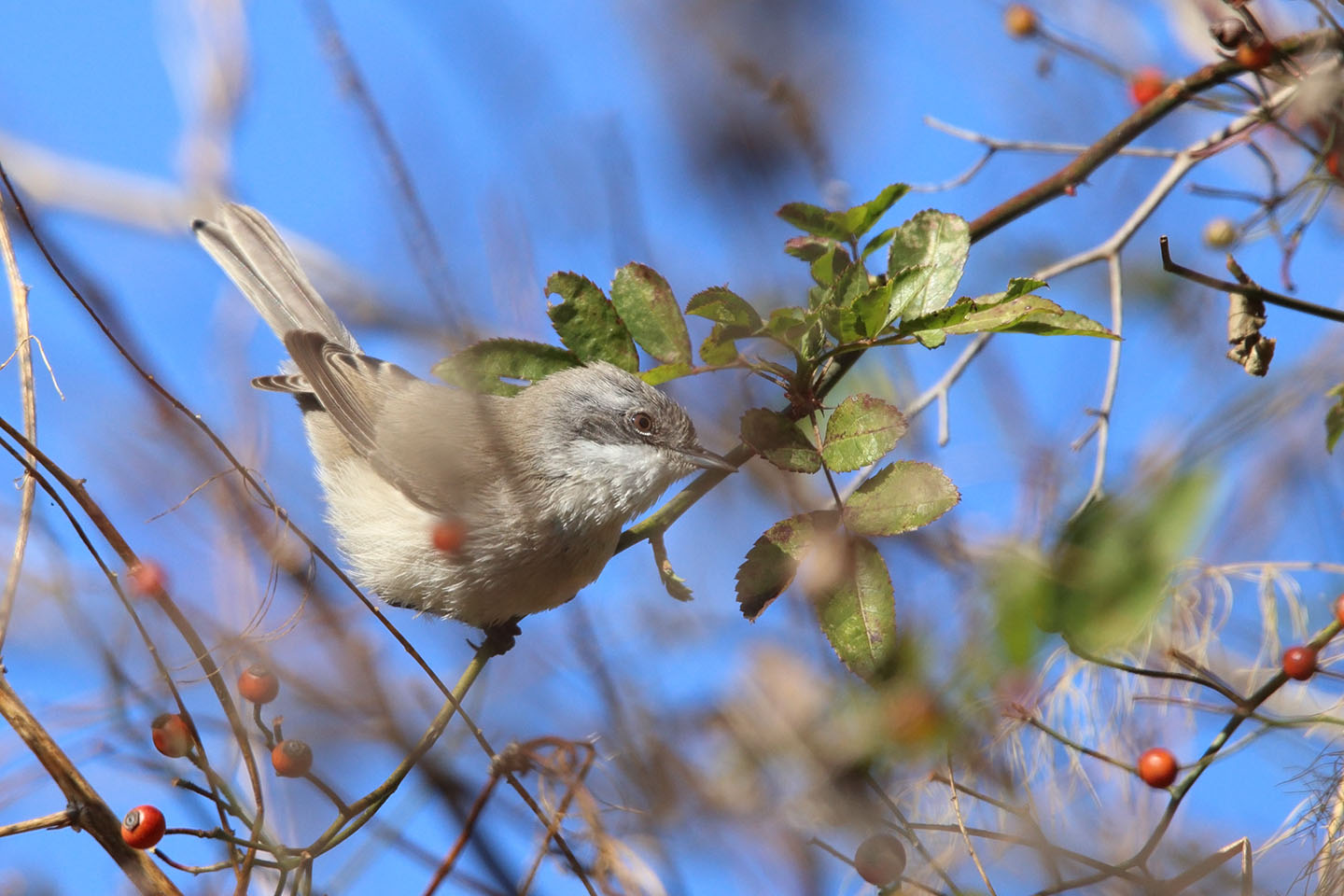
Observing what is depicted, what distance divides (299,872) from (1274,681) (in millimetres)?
1887

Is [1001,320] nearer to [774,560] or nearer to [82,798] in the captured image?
[774,560]

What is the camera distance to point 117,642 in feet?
8.59

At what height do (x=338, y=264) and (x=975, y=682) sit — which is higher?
(x=338, y=264)

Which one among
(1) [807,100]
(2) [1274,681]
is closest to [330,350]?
(1) [807,100]

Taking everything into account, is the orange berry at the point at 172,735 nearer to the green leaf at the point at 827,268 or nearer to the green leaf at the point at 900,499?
the green leaf at the point at 900,499

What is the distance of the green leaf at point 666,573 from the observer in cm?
328

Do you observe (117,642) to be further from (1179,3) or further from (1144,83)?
(1179,3)

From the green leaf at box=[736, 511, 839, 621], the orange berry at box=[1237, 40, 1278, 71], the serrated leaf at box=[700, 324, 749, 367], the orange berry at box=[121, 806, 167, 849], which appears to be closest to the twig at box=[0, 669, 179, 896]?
the orange berry at box=[121, 806, 167, 849]

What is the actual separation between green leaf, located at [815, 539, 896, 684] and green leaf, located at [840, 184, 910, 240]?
0.81 metres

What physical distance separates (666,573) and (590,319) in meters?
0.79

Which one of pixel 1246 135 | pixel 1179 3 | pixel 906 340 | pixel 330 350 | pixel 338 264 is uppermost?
pixel 338 264

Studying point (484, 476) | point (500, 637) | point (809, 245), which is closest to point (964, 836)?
point (809, 245)

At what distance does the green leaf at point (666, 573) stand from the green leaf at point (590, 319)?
596mm

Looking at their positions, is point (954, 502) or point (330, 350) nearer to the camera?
point (954, 502)
